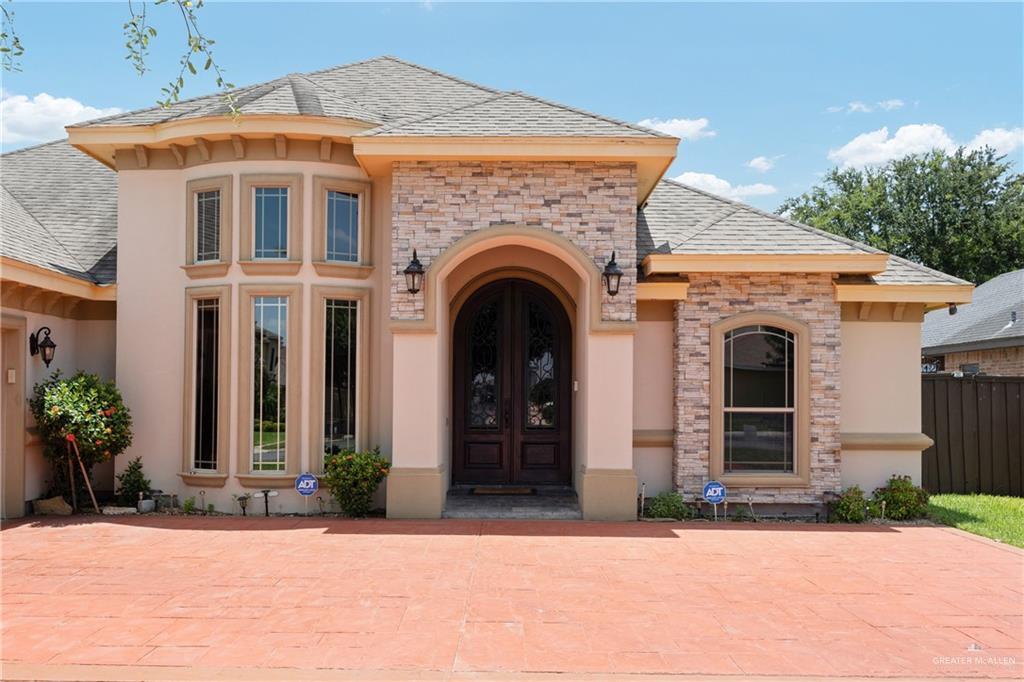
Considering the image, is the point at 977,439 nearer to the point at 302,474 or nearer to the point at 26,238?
the point at 302,474

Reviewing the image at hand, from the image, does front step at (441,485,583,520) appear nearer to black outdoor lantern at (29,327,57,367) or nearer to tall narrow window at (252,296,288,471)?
tall narrow window at (252,296,288,471)

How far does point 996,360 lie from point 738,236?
32.3ft

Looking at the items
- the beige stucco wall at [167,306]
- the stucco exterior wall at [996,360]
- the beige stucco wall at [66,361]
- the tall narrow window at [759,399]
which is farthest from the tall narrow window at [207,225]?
the stucco exterior wall at [996,360]

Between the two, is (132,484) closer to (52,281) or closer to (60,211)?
(52,281)

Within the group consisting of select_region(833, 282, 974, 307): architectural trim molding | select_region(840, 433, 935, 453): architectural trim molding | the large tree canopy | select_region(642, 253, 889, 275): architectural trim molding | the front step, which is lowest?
the front step

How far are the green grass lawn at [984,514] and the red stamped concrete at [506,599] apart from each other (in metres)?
0.46

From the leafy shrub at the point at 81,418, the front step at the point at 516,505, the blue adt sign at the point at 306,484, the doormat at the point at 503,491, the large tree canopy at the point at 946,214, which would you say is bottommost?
the front step at the point at 516,505

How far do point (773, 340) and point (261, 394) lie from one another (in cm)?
693

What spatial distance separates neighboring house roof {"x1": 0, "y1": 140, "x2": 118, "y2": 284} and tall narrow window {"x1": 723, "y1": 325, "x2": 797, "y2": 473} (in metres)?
8.83

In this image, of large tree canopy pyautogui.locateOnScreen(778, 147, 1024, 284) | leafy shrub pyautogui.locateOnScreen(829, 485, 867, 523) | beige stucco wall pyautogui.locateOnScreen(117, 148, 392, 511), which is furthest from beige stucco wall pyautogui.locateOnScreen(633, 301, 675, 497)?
large tree canopy pyautogui.locateOnScreen(778, 147, 1024, 284)

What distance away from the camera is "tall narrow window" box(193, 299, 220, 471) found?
1002 centimetres

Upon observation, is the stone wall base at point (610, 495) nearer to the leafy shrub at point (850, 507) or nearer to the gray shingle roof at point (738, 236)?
the leafy shrub at point (850, 507)

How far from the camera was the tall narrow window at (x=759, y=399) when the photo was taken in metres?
10.1

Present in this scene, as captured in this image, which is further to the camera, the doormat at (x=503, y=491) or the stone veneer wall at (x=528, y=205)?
the doormat at (x=503, y=491)
